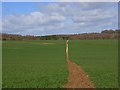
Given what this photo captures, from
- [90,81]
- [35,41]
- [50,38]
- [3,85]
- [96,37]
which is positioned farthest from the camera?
[96,37]

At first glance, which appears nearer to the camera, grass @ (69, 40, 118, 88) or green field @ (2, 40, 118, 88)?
green field @ (2, 40, 118, 88)

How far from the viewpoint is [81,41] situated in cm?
11281

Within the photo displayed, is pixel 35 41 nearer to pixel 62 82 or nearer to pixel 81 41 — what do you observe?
pixel 81 41

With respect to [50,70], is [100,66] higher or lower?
lower

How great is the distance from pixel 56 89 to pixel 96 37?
104 meters

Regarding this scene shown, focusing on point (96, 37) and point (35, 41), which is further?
point (96, 37)

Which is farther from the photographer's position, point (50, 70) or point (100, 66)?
point (100, 66)

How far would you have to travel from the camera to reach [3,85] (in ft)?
58.9

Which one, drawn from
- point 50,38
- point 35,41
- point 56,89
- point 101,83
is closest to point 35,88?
point 56,89

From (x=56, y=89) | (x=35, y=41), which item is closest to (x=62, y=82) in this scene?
(x=56, y=89)

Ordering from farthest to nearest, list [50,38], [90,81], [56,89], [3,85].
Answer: [50,38], [90,81], [3,85], [56,89]

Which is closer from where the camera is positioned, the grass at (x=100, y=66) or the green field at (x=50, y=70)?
the green field at (x=50, y=70)

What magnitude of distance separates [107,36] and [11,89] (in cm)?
10656

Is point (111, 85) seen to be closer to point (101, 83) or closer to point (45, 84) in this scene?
point (101, 83)
